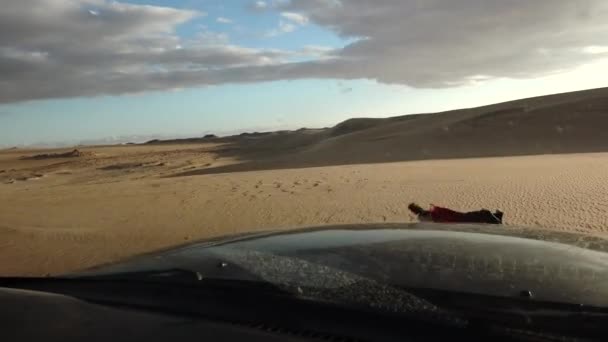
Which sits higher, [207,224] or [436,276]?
[436,276]

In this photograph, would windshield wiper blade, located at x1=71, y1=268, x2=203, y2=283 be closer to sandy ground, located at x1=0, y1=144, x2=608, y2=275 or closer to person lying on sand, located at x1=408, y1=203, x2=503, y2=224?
person lying on sand, located at x1=408, y1=203, x2=503, y2=224

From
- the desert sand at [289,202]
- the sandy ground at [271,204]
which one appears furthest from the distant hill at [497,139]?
the sandy ground at [271,204]

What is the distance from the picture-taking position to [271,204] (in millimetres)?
14883

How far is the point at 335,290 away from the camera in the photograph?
260 cm

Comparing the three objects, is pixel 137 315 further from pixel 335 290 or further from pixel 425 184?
pixel 425 184

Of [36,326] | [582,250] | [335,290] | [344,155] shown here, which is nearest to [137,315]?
[36,326]

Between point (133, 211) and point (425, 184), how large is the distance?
803 centimetres

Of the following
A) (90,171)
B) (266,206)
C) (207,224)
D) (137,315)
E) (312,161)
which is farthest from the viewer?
(90,171)

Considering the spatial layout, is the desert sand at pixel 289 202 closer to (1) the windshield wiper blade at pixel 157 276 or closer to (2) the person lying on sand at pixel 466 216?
(2) the person lying on sand at pixel 466 216

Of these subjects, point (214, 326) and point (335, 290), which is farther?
point (335, 290)

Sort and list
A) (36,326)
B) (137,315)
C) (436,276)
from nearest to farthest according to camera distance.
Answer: (36,326) < (137,315) < (436,276)

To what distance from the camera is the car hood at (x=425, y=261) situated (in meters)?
2.59

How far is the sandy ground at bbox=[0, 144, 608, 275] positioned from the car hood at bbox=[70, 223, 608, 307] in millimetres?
5662

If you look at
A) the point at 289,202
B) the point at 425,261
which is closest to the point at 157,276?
the point at 425,261
